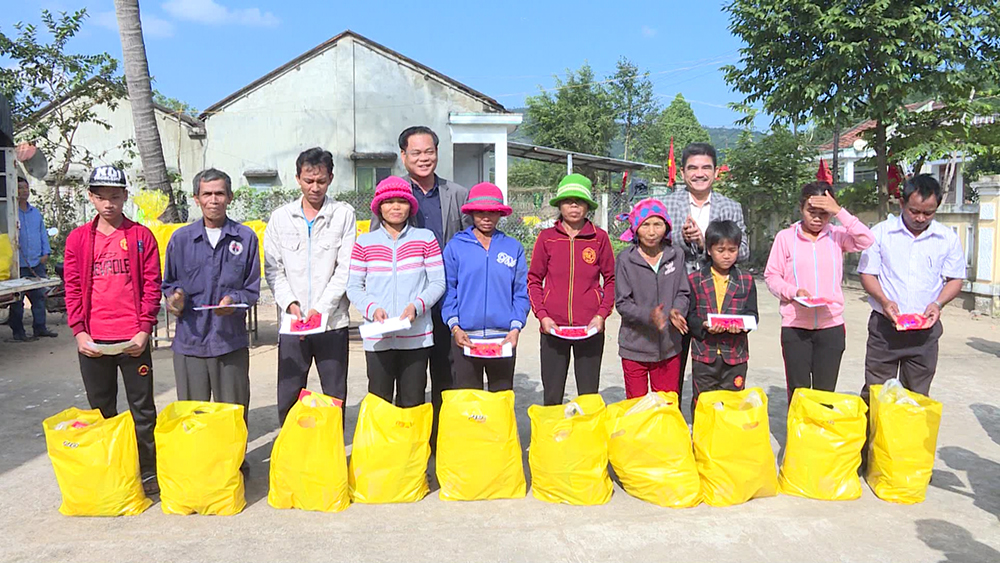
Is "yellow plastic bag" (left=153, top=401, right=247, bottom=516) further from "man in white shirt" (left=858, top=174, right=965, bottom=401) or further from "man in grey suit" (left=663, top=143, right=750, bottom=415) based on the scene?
"man in white shirt" (left=858, top=174, right=965, bottom=401)

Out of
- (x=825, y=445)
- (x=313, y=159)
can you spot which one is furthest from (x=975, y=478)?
(x=313, y=159)

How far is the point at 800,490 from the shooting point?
3436 mm

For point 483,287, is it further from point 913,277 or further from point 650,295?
point 913,277

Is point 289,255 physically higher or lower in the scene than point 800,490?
higher

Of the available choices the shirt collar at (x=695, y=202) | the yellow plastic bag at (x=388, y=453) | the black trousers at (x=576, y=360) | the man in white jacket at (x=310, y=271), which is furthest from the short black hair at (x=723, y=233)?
the man in white jacket at (x=310, y=271)

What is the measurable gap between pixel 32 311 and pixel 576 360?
23.4 ft

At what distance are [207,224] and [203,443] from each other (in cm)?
116

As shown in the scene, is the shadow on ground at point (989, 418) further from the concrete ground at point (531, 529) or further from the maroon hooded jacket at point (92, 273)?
the maroon hooded jacket at point (92, 273)

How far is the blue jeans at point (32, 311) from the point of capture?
7.75 meters

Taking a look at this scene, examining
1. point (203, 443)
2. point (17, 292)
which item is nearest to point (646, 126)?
point (17, 292)

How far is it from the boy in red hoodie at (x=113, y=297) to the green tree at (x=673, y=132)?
114 feet

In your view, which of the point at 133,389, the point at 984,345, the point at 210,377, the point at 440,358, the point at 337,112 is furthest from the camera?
the point at 337,112

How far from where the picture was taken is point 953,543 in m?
2.97

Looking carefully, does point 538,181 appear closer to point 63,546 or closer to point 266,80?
point 266,80
